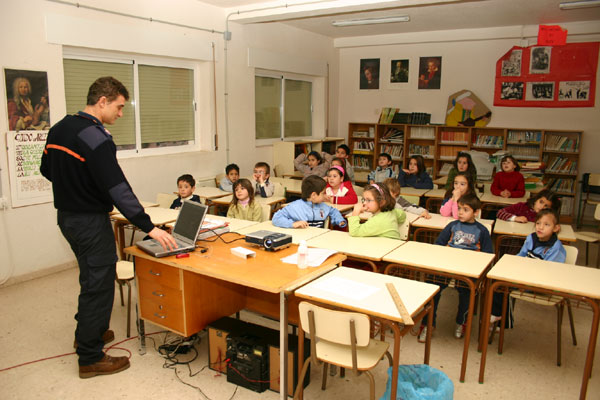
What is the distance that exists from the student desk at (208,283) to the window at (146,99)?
3032 millimetres

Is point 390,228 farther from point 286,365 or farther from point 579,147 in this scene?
point 579,147

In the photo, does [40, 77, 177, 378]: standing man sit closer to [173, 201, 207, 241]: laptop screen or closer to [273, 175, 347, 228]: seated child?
[173, 201, 207, 241]: laptop screen

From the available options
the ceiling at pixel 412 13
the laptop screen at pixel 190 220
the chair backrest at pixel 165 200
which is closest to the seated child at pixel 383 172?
the ceiling at pixel 412 13

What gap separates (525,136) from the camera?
8227 mm

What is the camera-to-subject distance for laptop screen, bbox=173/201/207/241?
123 inches

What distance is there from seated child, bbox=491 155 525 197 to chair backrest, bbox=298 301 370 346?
424cm

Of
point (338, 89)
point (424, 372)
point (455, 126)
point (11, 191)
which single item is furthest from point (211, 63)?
point (424, 372)

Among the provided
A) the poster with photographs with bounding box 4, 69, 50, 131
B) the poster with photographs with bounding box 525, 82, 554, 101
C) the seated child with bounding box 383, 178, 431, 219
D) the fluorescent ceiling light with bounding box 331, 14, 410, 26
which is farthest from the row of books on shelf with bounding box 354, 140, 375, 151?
the poster with photographs with bounding box 4, 69, 50, 131

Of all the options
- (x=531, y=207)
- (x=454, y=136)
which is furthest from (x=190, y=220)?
(x=454, y=136)

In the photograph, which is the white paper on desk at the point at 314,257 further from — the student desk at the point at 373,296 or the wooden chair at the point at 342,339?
the wooden chair at the point at 342,339

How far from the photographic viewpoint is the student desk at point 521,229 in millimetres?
3983

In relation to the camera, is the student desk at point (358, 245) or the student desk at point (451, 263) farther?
the student desk at point (358, 245)

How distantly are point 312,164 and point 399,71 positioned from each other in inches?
120

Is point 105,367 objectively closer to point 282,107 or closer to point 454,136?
point 282,107
